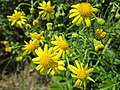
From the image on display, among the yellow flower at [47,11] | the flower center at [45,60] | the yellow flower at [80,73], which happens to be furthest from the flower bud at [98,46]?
the yellow flower at [47,11]

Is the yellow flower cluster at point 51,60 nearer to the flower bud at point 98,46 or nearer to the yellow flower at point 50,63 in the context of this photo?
the yellow flower at point 50,63

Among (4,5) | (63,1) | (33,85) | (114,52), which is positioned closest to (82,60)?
(114,52)

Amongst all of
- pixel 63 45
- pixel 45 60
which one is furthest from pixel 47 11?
pixel 45 60

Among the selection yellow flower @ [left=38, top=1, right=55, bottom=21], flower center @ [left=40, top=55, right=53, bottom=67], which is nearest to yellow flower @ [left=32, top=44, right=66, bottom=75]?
flower center @ [left=40, top=55, right=53, bottom=67]

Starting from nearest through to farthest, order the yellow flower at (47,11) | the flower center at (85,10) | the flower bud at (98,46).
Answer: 1. the flower bud at (98,46)
2. the flower center at (85,10)
3. the yellow flower at (47,11)

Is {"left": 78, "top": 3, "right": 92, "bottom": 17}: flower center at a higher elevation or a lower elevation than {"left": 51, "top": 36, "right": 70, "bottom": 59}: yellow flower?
higher

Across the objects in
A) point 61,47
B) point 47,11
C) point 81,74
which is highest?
point 47,11

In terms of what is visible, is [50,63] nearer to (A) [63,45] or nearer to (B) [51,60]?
(B) [51,60]

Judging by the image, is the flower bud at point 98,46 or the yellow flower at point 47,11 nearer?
the flower bud at point 98,46

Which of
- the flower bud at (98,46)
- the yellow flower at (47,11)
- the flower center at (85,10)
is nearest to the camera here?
the flower bud at (98,46)

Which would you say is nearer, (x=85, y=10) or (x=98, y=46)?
(x=98, y=46)

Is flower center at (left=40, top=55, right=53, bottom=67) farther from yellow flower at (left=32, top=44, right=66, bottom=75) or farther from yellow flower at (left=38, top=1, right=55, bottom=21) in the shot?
yellow flower at (left=38, top=1, right=55, bottom=21)
